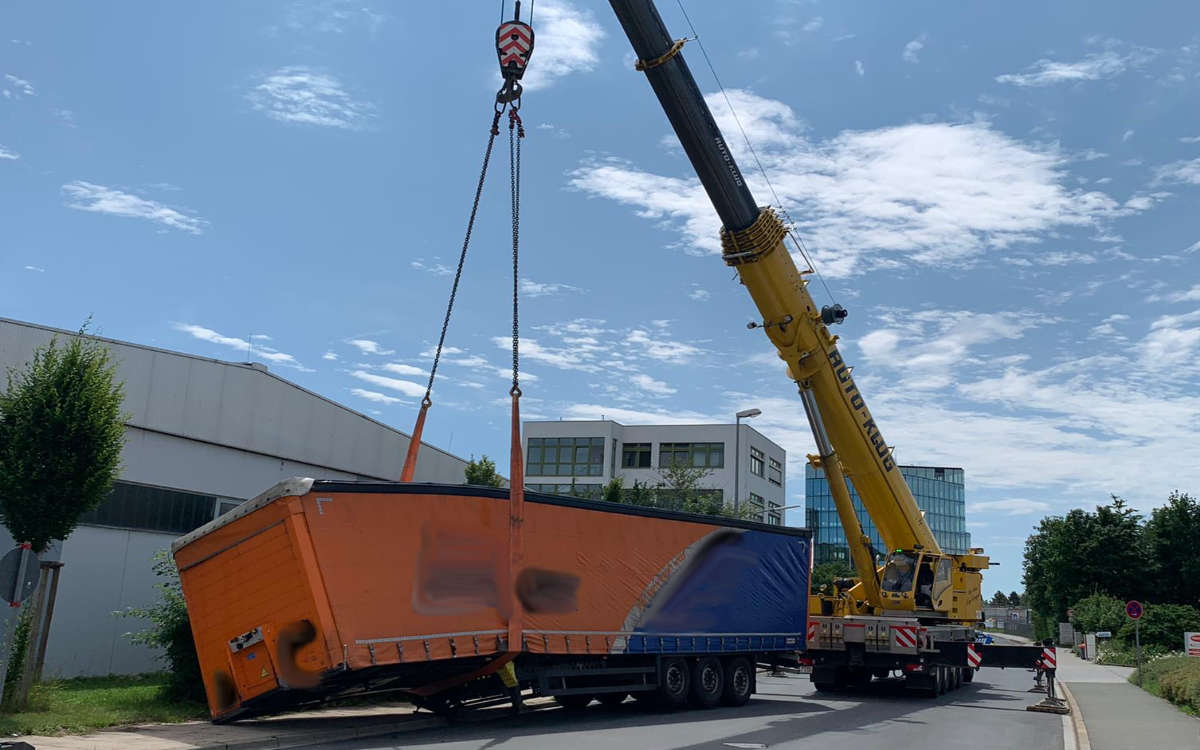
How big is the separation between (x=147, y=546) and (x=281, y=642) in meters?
9.29

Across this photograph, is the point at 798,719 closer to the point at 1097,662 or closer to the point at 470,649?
the point at 470,649

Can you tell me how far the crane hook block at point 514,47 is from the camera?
12.9m

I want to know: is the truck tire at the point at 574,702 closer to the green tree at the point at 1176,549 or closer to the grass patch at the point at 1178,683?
the grass patch at the point at 1178,683

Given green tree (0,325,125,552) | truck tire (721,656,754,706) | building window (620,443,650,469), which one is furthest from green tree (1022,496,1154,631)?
green tree (0,325,125,552)

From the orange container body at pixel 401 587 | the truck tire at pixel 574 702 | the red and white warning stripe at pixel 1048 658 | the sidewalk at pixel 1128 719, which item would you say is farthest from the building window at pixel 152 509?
the red and white warning stripe at pixel 1048 658

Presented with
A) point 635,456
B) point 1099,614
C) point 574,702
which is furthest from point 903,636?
point 635,456

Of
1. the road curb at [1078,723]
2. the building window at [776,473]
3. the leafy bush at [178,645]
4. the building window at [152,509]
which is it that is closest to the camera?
the road curb at [1078,723]

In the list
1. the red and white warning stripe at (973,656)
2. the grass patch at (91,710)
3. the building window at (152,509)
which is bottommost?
the grass patch at (91,710)

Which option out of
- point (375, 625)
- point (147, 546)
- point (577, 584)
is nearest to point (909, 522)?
point (577, 584)

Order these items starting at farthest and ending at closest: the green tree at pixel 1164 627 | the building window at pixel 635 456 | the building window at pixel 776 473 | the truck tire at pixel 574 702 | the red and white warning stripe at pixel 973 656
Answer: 1. the building window at pixel 776 473
2. the building window at pixel 635 456
3. the green tree at pixel 1164 627
4. the red and white warning stripe at pixel 973 656
5. the truck tire at pixel 574 702

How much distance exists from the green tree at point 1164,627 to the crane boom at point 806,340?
24.8m

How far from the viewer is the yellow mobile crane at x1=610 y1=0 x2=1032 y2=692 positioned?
1877cm

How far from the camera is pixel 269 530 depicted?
1252cm

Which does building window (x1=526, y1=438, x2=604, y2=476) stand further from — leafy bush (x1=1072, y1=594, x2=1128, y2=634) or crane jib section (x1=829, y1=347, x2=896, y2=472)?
crane jib section (x1=829, y1=347, x2=896, y2=472)
